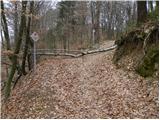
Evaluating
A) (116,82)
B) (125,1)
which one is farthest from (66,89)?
(125,1)

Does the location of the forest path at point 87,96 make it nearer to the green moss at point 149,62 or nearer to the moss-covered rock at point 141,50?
the green moss at point 149,62

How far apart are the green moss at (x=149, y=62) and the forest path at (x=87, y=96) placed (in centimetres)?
30

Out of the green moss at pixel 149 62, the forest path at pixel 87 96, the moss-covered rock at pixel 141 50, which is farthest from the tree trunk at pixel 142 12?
the green moss at pixel 149 62

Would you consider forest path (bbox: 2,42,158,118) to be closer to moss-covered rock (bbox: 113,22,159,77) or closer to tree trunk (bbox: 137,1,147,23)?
moss-covered rock (bbox: 113,22,159,77)

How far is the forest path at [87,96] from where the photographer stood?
9.98m

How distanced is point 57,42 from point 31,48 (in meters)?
17.9

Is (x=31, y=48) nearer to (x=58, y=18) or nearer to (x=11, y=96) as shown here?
(x=11, y=96)

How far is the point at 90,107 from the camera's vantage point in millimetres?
10641

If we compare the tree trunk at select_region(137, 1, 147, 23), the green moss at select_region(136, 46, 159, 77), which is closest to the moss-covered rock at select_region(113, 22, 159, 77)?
the green moss at select_region(136, 46, 159, 77)

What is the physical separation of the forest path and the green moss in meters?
0.30

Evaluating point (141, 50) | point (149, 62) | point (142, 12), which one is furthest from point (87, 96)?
point (142, 12)

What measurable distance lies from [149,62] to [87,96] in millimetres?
2778

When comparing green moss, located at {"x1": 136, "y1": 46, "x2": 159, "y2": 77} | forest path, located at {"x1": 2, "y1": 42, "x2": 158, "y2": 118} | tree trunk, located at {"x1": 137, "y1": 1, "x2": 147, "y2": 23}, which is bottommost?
forest path, located at {"x1": 2, "y1": 42, "x2": 158, "y2": 118}

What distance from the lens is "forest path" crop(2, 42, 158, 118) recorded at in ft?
32.7
